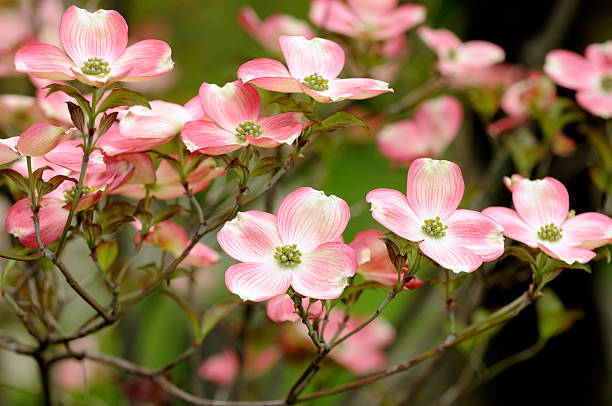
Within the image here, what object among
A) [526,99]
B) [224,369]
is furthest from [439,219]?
[224,369]

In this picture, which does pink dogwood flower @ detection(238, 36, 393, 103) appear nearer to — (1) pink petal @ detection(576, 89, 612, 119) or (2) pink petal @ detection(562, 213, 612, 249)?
(2) pink petal @ detection(562, 213, 612, 249)

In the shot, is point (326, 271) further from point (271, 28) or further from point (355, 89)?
point (271, 28)

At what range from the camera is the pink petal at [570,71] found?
30.3 inches

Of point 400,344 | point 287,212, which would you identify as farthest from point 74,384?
point 287,212

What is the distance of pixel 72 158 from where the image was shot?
489mm

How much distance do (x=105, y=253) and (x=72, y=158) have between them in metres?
0.09

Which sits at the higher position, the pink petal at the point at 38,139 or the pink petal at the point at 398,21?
the pink petal at the point at 38,139

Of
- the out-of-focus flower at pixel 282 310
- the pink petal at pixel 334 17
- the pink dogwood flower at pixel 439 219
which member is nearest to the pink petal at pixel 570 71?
the pink petal at pixel 334 17

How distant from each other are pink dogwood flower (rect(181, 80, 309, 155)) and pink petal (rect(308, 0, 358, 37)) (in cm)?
32

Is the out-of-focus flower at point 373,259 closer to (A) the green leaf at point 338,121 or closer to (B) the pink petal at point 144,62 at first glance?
(A) the green leaf at point 338,121

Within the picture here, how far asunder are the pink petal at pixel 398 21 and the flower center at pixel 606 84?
25cm

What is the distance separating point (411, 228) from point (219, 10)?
1.96m

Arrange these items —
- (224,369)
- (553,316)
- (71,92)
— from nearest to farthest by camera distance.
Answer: (71,92)
(553,316)
(224,369)

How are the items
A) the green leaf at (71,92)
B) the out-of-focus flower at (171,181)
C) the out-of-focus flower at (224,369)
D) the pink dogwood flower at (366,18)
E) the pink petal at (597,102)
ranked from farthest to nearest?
the out-of-focus flower at (224,369) → the pink dogwood flower at (366,18) → the pink petal at (597,102) → the out-of-focus flower at (171,181) → the green leaf at (71,92)
